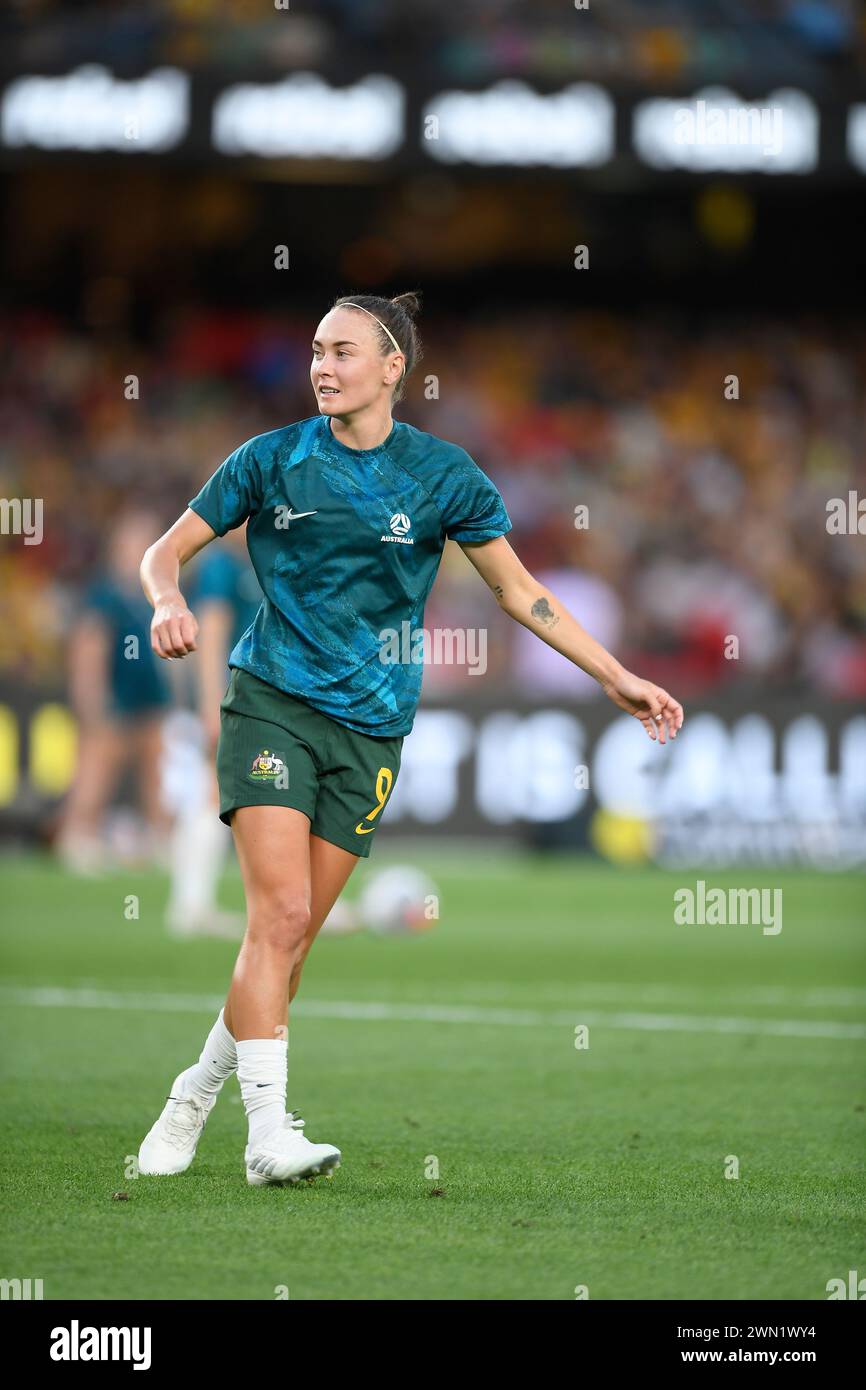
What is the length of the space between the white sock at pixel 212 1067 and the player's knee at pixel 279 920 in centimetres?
33

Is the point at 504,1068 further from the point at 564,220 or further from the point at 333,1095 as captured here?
the point at 564,220

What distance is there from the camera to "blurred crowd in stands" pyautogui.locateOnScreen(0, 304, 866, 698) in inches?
874

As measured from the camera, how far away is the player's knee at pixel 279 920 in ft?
18.2

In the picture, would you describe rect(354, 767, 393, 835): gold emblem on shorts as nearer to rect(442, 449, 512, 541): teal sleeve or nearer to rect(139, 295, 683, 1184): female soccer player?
rect(139, 295, 683, 1184): female soccer player

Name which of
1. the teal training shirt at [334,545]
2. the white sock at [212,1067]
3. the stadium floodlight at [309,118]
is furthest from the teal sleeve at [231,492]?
the stadium floodlight at [309,118]

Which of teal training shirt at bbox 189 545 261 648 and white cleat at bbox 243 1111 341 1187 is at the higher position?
teal training shirt at bbox 189 545 261 648

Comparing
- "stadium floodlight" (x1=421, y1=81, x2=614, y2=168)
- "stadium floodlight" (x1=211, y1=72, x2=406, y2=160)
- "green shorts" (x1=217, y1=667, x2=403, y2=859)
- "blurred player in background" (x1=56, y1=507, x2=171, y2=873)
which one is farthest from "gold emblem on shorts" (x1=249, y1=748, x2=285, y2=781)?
"stadium floodlight" (x1=421, y1=81, x2=614, y2=168)

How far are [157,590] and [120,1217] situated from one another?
165cm

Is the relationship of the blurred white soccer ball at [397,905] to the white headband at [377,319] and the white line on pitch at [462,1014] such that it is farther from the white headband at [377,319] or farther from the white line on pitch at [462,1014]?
the white headband at [377,319]

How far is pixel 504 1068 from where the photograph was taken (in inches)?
312

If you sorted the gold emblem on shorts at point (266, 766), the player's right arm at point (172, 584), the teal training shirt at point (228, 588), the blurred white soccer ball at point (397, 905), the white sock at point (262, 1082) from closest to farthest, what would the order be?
the player's right arm at point (172, 584) < the white sock at point (262, 1082) < the gold emblem on shorts at point (266, 766) < the teal training shirt at point (228, 588) < the blurred white soccer ball at point (397, 905)

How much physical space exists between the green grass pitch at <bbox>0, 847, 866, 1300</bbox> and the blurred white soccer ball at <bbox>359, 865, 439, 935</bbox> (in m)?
0.21

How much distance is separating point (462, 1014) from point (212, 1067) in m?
3.73
